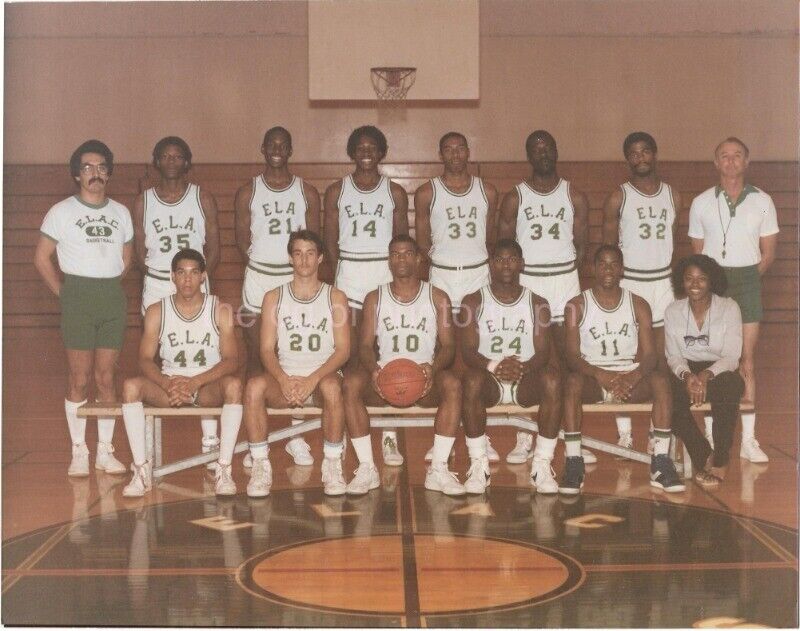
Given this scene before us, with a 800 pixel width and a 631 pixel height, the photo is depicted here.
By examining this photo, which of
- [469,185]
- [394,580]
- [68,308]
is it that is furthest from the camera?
[469,185]

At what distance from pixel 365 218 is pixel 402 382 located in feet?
4.21

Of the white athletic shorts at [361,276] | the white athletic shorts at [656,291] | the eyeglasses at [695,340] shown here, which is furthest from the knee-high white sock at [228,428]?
the white athletic shorts at [656,291]

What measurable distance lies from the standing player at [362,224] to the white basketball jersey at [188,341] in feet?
2.97

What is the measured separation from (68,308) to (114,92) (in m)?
5.44

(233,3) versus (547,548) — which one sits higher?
(233,3)

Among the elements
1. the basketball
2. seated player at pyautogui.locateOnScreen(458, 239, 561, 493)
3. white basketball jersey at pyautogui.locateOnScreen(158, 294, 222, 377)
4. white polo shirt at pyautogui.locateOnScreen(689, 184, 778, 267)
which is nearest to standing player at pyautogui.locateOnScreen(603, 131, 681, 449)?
white polo shirt at pyautogui.locateOnScreen(689, 184, 778, 267)

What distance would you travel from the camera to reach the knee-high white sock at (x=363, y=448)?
5145mm

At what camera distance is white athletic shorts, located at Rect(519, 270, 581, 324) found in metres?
5.99

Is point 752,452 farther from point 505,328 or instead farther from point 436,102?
point 436,102

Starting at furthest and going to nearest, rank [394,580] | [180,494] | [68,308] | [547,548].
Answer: [68,308] → [180,494] → [547,548] → [394,580]

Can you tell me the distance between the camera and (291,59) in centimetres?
1053

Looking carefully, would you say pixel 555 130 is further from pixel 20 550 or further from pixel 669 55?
pixel 20 550

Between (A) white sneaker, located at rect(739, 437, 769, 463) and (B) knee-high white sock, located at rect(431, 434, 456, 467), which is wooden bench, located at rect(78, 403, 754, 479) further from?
(A) white sneaker, located at rect(739, 437, 769, 463)

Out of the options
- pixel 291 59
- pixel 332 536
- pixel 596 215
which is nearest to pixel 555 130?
pixel 596 215
